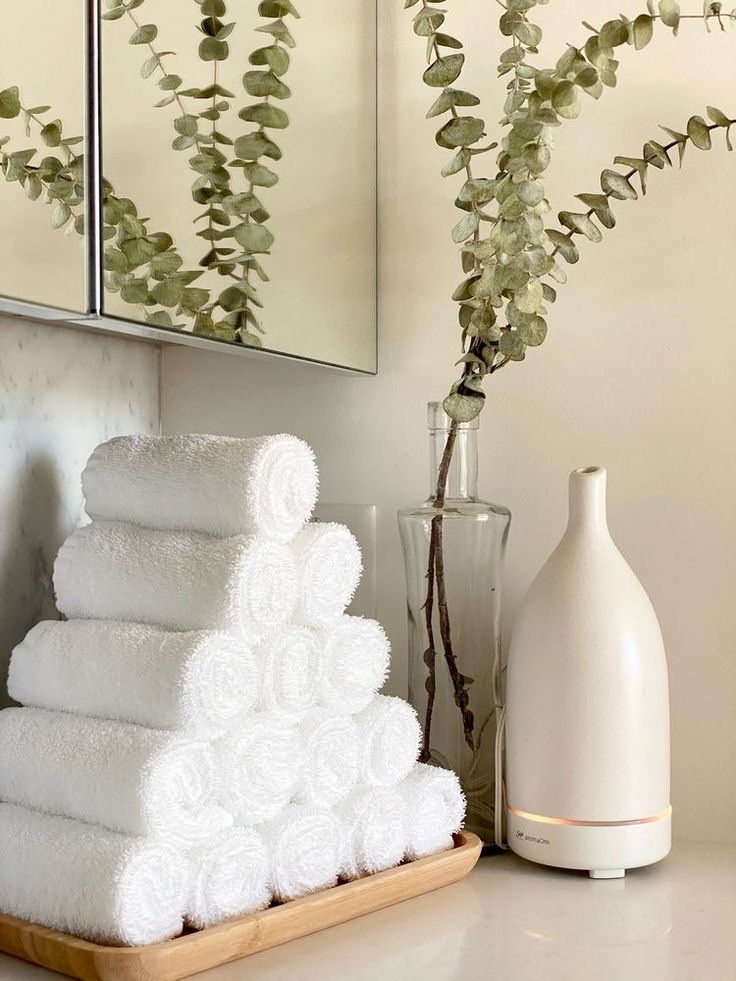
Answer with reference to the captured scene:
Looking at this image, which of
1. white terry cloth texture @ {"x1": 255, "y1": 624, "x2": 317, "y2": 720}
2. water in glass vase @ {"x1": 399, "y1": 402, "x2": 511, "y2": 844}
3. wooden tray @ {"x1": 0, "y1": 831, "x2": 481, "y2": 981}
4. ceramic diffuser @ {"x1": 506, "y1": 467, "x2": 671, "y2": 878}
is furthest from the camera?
water in glass vase @ {"x1": 399, "y1": 402, "x2": 511, "y2": 844}

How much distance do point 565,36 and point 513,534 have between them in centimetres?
44

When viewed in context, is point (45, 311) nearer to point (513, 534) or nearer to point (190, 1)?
point (190, 1)

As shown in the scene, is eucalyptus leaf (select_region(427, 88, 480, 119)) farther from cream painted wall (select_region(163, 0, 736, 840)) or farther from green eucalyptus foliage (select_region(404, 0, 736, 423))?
cream painted wall (select_region(163, 0, 736, 840))

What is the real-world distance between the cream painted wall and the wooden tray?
0.95ft

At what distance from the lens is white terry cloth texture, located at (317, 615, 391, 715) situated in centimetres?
80

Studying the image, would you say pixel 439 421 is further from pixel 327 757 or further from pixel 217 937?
pixel 217 937

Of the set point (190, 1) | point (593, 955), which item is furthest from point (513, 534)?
point (190, 1)

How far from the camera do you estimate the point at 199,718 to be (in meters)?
0.72

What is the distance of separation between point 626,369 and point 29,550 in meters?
0.52

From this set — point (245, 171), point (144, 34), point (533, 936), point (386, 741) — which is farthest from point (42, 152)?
point (533, 936)

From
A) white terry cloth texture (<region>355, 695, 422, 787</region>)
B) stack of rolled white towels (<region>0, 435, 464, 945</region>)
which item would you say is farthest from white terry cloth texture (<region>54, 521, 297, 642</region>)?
white terry cloth texture (<region>355, 695, 422, 787</region>)

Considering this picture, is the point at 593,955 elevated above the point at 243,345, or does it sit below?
below

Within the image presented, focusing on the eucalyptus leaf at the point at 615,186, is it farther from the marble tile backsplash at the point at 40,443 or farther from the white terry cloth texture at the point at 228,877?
the white terry cloth texture at the point at 228,877

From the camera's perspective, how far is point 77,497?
0.99 meters
